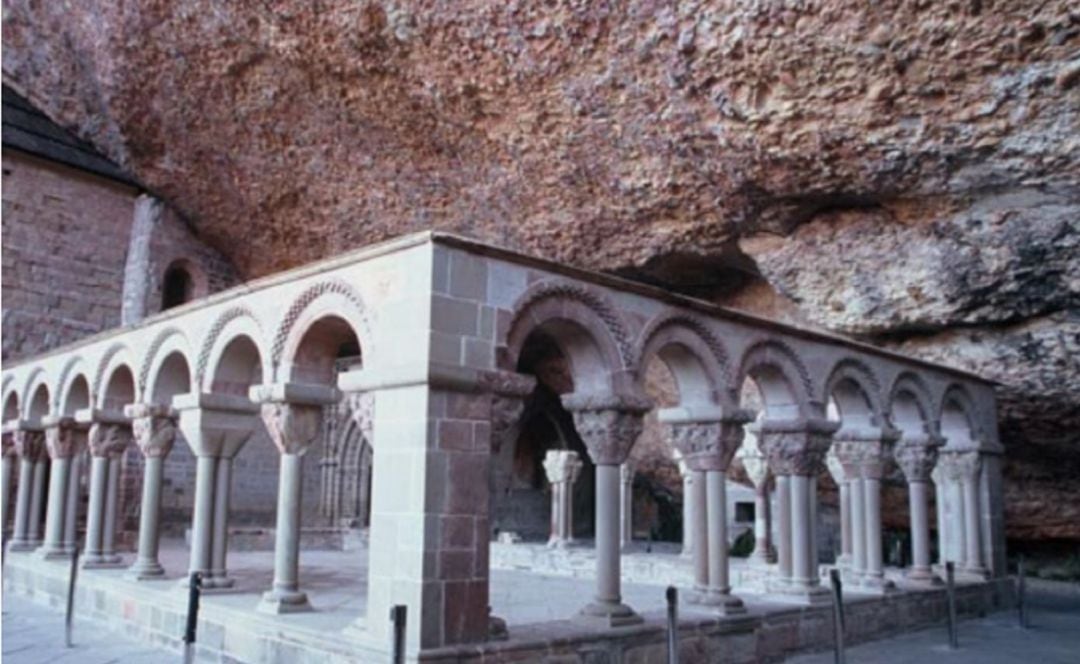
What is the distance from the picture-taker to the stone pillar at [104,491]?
1038 cm

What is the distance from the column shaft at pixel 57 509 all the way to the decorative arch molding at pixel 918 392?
10413 mm

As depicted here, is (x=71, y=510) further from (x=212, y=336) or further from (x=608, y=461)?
(x=608, y=461)

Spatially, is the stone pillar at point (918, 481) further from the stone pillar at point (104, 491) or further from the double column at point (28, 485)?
the double column at point (28, 485)

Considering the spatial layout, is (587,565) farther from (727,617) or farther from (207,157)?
(207,157)

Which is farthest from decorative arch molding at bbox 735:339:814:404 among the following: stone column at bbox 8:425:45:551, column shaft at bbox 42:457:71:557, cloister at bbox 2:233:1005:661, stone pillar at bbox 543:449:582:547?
stone column at bbox 8:425:45:551

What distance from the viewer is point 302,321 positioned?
7.45 meters

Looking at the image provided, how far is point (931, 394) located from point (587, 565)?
5429mm

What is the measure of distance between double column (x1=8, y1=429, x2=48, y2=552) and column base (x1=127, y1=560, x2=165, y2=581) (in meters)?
4.39

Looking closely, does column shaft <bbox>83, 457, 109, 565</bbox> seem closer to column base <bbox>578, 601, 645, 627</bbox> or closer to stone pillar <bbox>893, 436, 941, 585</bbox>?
column base <bbox>578, 601, 645, 627</bbox>

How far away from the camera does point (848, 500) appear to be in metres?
11.1

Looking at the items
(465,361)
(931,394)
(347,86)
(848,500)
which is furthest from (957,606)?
(347,86)

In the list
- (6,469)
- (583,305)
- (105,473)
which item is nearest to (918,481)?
(583,305)

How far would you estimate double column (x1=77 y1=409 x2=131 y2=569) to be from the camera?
1046 centimetres

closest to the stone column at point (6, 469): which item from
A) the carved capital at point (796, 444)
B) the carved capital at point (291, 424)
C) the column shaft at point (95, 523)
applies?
the column shaft at point (95, 523)
